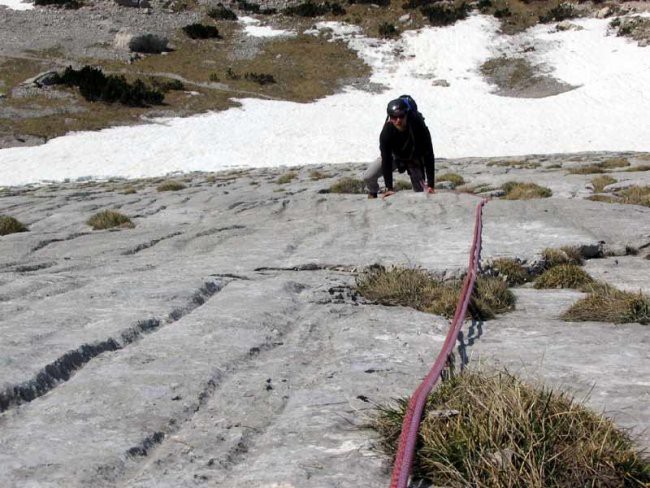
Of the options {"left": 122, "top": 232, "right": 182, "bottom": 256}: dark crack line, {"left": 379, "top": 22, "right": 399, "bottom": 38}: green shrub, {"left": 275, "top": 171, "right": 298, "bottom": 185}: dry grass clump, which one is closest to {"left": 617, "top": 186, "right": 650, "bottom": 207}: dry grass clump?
{"left": 122, "top": 232, "right": 182, "bottom": 256}: dark crack line

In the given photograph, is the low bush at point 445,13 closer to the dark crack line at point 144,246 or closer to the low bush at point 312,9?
the low bush at point 312,9

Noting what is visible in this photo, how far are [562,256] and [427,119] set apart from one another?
32.0 m

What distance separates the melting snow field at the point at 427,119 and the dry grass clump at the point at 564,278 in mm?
23647

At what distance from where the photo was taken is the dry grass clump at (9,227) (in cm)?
1155

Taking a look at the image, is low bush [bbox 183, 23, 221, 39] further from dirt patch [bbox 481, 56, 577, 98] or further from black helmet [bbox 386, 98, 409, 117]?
black helmet [bbox 386, 98, 409, 117]

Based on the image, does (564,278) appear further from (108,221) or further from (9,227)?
(9,227)

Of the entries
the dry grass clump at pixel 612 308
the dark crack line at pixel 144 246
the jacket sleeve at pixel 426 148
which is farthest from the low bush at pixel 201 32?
the dry grass clump at pixel 612 308

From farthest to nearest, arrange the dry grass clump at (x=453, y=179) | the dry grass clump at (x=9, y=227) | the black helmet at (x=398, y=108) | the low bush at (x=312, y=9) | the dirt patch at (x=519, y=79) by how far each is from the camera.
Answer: the low bush at (x=312, y=9) → the dirt patch at (x=519, y=79) → the dry grass clump at (x=453, y=179) → the dry grass clump at (x=9, y=227) → the black helmet at (x=398, y=108)

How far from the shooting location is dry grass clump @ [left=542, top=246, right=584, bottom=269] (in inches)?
275

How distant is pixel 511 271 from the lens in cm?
670

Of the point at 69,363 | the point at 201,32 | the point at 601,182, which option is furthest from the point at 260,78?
the point at 69,363

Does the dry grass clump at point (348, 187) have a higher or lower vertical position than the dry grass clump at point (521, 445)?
higher

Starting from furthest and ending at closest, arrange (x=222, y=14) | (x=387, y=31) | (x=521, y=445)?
(x=222, y=14) → (x=387, y=31) → (x=521, y=445)

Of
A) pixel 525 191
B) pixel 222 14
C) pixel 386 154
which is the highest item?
pixel 222 14
